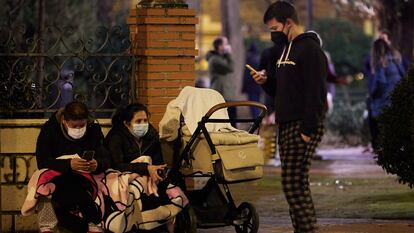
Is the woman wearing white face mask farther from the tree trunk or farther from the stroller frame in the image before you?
the tree trunk

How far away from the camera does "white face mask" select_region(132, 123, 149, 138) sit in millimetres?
10383

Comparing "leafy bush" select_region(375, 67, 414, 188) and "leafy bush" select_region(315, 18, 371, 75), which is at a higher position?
"leafy bush" select_region(375, 67, 414, 188)

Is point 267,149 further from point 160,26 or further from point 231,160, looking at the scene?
point 231,160

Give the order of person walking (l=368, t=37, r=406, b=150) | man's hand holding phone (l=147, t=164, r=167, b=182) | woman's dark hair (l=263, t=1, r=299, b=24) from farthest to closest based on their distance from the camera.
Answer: person walking (l=368, t=37, r=406, b=150), man's hand holding phone (l=147, t=164, r=167, b=182), woman's dark hair (l=263, t=1, r=299, b=24)

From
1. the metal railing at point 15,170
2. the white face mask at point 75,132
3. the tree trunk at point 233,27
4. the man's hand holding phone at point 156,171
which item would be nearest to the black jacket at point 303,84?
the man's hand holding phone at point 156,171

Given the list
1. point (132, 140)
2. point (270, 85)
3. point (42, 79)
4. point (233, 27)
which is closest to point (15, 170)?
point (42, 79)

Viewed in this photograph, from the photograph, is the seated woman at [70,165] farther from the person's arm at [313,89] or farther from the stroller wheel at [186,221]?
the person's arm at [313,89]

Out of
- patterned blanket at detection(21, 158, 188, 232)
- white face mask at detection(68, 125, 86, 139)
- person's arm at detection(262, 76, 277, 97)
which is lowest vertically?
patterned blanket at detection(21, 158, 188, 232)

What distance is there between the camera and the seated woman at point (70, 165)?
10109 mm

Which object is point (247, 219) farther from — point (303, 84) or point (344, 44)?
point (344, 44)

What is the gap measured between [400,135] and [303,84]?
2849 mm

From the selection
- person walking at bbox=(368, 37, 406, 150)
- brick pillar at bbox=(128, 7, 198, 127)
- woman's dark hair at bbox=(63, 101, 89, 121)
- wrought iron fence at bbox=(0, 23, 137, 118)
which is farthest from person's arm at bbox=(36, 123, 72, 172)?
person walking at bbox=(368, 37, 406, 150)

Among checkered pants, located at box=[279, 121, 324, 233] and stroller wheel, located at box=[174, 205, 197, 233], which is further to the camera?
stroller wheel, located at box=[174, 205, 197, 233]

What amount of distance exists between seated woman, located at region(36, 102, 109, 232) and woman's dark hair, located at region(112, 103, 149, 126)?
11.1 inches
